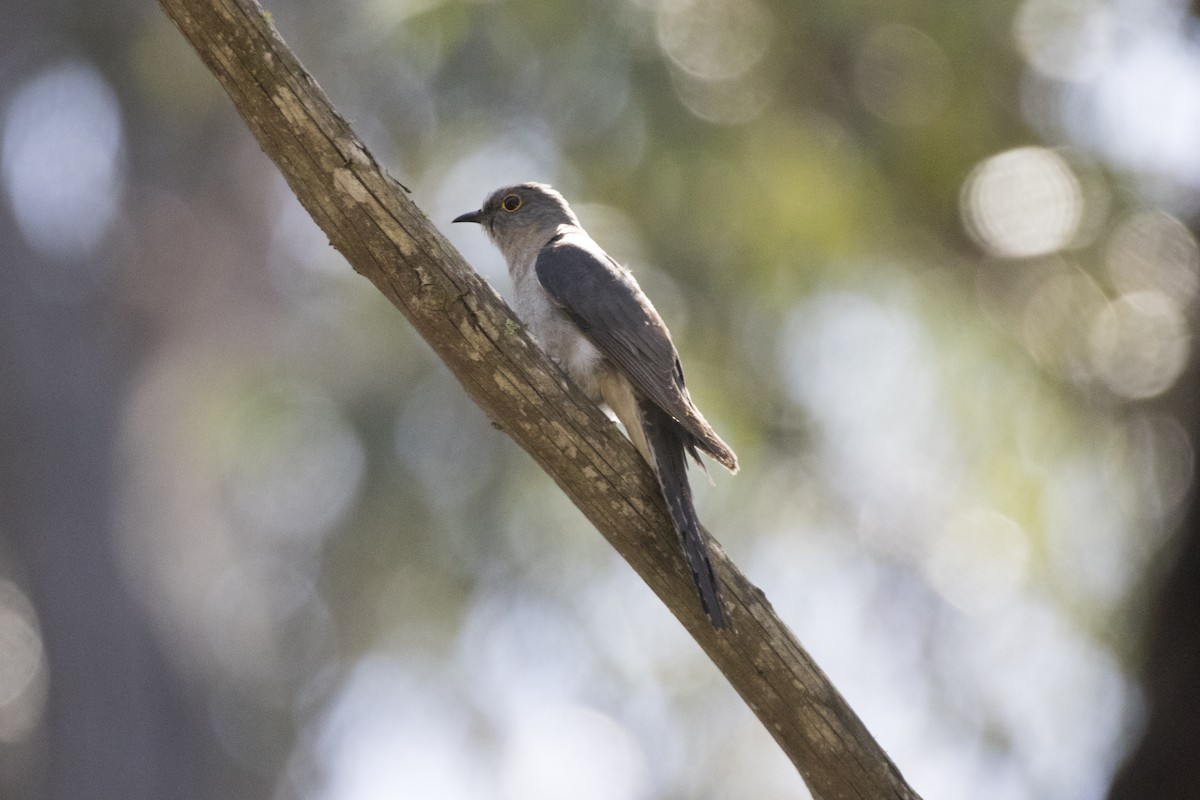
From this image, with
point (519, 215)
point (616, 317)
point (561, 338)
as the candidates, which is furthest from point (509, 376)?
point (519, 215)

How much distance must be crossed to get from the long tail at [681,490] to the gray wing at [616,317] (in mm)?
88

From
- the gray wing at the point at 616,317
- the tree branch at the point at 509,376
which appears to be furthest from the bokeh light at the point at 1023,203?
the tree branch at the point at 509,376

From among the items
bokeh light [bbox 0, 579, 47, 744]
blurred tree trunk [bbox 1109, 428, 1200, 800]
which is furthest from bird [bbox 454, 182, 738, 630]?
bokeh light [bbox 0, 579, 47, 744]

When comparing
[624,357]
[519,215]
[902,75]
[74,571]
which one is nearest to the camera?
[624,357]

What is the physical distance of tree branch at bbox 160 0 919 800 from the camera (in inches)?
132

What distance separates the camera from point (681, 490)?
3807 mm

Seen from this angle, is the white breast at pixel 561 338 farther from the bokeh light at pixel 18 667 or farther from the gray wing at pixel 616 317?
the bokeh light at pixel 18 667

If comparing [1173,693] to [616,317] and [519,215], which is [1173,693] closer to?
[616,317]

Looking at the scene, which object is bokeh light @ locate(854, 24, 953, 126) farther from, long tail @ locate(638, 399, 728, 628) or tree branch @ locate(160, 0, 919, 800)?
tree branch @ locate(160, 0, 919, 800)

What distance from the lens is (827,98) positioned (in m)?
7.79

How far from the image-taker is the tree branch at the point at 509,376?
336 cm

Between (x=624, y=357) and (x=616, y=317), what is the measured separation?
23 cm

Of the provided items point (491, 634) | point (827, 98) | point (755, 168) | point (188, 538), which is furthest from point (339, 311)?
point (827, 98)

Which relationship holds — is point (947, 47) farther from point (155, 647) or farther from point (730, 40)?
point (155, 647)
